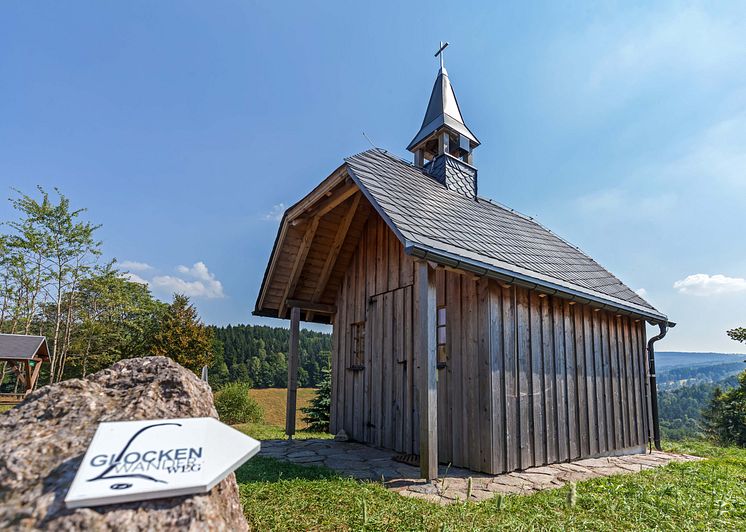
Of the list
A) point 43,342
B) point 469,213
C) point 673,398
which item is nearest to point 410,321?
point 469,213

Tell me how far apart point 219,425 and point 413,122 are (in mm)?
10492

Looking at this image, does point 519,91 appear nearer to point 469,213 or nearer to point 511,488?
point 469,213

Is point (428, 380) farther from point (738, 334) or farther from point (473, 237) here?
point (738, 334)

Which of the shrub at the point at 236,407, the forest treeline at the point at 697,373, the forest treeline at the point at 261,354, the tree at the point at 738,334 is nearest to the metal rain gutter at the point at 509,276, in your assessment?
the shrub at the point at 236,407

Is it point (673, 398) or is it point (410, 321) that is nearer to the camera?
point (410, 321)

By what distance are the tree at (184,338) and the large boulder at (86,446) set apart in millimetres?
20006

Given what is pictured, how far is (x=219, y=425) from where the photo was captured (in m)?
1.96

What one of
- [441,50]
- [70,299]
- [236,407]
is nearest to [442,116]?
[441,50]

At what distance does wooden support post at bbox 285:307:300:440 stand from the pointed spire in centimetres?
511

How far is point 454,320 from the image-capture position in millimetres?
5863

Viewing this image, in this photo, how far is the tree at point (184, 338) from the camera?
20734mm

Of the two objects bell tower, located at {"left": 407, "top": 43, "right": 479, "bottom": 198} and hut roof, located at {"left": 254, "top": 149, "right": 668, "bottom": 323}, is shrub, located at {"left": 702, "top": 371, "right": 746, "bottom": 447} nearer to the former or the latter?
hut roof, located at {"left": 254, "top": 149, "right": 668, "bottom": 323}

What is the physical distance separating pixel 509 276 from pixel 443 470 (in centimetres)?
263

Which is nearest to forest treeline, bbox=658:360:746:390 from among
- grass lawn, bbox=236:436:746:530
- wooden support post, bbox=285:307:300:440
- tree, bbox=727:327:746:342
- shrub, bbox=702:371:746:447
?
shrub, bbox=702:371:746:447
